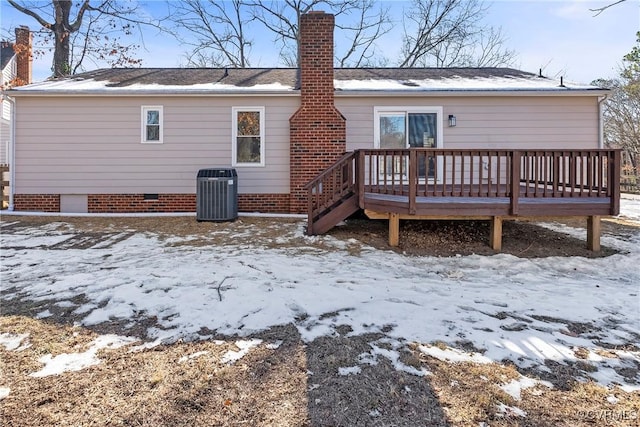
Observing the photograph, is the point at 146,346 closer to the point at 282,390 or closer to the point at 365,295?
the point at 282,390

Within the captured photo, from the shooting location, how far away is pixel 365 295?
146 inches

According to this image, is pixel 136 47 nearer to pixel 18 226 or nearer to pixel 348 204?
pixel 18 226

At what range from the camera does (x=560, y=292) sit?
13.0ft

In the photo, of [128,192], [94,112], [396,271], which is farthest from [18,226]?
[396,271]

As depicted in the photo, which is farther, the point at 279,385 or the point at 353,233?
the point at 353,233

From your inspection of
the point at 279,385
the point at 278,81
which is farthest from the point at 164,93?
the point at 279,385

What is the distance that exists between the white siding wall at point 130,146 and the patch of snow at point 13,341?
6.22 m

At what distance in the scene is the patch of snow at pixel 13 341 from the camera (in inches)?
104

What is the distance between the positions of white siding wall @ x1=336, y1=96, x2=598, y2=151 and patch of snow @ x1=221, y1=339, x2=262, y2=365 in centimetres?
660

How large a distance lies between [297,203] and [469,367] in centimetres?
666

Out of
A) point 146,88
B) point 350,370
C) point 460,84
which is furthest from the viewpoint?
point 460,84

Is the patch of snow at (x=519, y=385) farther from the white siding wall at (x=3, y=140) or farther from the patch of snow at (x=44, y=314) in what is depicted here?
the white siding wall at (x=3, y=140)

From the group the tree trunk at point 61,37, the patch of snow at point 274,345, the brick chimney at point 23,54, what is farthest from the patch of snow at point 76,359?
the brick chimney at point 23,54

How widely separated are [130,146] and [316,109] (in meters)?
4.53
